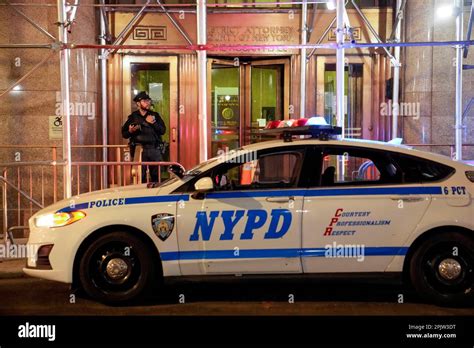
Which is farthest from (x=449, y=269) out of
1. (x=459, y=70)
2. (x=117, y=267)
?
(x=459, y=70)

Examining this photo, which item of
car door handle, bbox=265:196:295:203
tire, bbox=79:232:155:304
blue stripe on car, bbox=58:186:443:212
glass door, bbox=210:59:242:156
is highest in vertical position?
glass door, bbox=210:59:242:156

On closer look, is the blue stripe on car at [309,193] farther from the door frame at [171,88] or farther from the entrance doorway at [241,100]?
the entrance doorway at [241,100]

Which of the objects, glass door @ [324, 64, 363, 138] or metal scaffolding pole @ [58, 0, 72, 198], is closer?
metal scaffolding pole @ [58, 0, 72, 198]

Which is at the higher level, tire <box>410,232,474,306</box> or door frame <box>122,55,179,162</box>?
door frame <box>122,55,179,162</box>

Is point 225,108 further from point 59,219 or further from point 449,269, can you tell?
point 449,269

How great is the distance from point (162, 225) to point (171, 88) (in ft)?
19.6

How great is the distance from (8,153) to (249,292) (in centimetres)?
541

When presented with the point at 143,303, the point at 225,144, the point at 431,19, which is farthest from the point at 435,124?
the point at 143,303

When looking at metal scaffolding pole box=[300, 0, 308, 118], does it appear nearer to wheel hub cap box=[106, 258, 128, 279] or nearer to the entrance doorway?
the entrance doorway

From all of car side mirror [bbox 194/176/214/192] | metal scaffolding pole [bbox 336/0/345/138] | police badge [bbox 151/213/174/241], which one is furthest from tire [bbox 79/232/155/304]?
metal scaffolding pole [bbox 336/0/345/138]

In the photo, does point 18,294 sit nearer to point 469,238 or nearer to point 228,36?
point 469,238

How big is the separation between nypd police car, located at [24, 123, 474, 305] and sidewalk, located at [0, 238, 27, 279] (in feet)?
5.23

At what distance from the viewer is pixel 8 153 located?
32.3ft

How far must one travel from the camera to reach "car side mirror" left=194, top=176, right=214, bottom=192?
5715 millimetres
